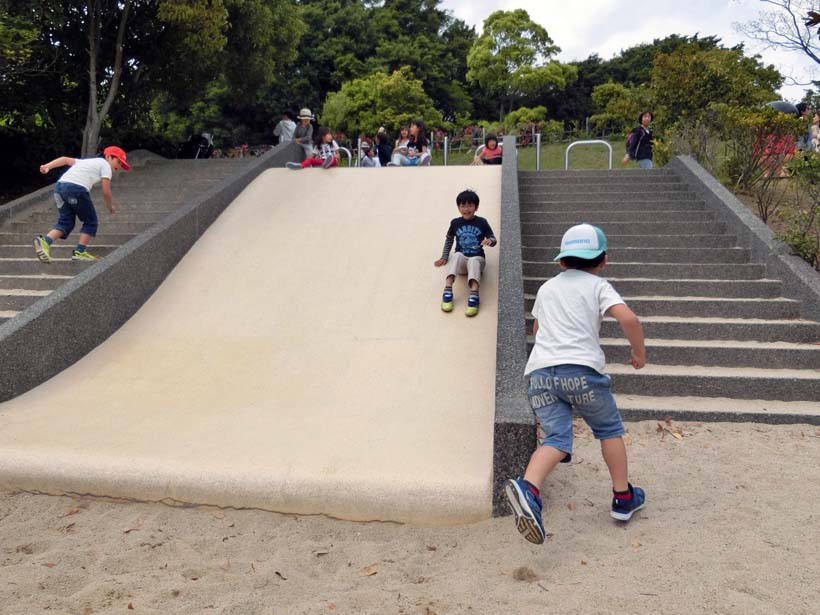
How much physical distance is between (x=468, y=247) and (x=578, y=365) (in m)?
3.30

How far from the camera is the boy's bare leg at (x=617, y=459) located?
3502 millimetres

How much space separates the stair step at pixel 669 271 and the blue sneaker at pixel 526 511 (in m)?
4.27

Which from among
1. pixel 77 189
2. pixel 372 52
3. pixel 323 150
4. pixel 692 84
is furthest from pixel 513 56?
pixel 77 189

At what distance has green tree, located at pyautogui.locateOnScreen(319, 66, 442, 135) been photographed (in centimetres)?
2906

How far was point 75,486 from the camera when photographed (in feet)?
13.5

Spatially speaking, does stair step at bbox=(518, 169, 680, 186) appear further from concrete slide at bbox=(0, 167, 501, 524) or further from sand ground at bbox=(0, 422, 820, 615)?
sand ground at bbox=(0, 422, 820, 615)

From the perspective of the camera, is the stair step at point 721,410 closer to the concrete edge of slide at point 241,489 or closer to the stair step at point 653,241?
the concrete edge of slide at point 241,489

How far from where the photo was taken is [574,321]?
349cm

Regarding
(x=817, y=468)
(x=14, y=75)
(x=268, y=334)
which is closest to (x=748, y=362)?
(x=817, y=468)

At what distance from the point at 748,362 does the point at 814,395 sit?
56cm

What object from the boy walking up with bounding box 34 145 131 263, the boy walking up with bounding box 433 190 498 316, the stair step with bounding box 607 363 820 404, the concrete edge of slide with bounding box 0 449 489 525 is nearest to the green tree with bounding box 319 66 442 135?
the boy walking up with bounding box 34 145 131 263

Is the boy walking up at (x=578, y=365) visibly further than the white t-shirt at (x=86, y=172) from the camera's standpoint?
No

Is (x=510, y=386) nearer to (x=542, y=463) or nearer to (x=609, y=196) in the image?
(x=542, y=463)

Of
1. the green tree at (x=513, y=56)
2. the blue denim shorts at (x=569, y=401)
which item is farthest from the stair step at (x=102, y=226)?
the green tree at (x=513, y=56)
